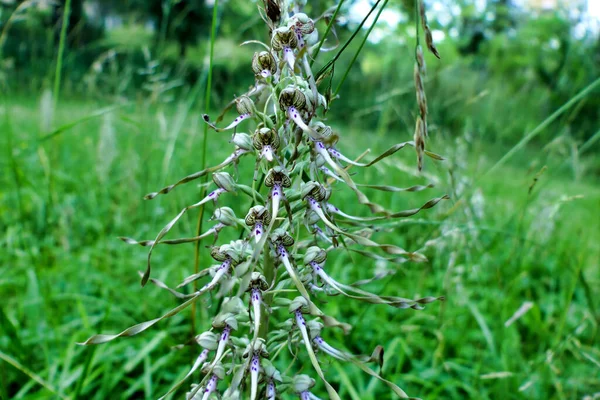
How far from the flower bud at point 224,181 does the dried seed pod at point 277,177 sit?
0.36 feet

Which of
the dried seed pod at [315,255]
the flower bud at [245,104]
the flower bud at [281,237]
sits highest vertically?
the flower bud at [245,104]

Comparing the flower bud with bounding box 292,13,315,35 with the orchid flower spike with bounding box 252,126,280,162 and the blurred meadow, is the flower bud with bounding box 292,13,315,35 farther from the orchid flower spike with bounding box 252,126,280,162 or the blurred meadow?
the orchid flower spike with bounding box 252,126,280,162

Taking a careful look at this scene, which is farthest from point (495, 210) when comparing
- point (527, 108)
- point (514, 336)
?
point (514, 336)

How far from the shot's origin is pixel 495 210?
4.47 meters

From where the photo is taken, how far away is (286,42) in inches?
37.8

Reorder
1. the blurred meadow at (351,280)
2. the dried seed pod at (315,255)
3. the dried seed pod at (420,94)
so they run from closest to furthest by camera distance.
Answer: the dried seed pod at (420,94), the dried seed pod at (315,255), the blurred meadow at (351,280)

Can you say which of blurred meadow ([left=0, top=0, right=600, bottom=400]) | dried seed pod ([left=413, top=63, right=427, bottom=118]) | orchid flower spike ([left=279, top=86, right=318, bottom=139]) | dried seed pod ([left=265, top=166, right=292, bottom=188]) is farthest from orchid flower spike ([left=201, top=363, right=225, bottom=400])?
dried seed pod ([left=413, top=63, right=427, bottom=118])

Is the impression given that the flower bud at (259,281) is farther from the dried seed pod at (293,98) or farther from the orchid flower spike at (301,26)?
the orchid flower spike at (301,26)

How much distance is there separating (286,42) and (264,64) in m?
0.07

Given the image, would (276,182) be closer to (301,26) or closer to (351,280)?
(301,26)

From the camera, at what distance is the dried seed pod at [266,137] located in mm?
940

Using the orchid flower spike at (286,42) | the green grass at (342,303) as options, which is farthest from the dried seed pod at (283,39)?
the green grass at (342,303)

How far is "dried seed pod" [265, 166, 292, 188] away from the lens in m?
0.95

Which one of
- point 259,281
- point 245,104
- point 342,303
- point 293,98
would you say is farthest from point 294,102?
point 342,303
